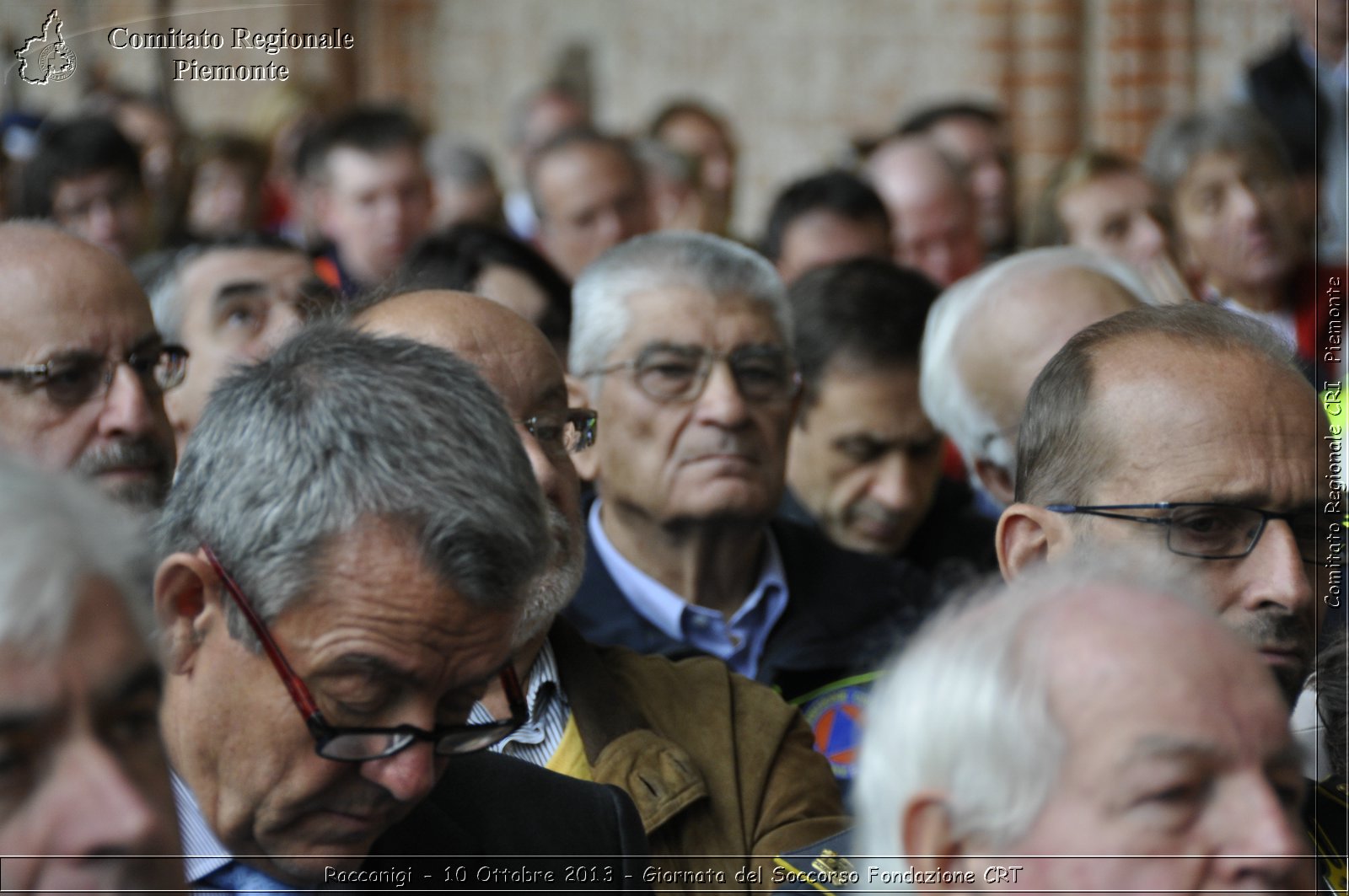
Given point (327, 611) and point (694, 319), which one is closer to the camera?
point (327, 611)

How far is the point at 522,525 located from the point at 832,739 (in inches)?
58.7

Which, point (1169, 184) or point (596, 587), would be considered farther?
point (1169, 184)

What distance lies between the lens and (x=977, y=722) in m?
1.69

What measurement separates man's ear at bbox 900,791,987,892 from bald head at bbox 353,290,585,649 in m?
1.19

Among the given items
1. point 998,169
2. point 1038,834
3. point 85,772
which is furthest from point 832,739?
point 998,169

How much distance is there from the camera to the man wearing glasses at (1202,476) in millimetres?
2471

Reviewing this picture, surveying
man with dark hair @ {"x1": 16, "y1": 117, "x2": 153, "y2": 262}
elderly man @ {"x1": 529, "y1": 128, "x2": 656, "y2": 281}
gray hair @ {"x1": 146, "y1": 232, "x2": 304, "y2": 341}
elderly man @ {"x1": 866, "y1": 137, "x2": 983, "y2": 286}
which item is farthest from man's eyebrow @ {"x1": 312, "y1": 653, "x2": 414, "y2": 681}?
elderly man @ {"x1": 866, "y1": 137, "x2": 983, "y2": 286}

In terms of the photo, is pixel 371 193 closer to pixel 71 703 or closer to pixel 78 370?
pixel 78 370

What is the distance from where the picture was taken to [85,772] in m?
1.46

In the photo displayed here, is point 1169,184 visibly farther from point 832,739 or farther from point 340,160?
point 832,739

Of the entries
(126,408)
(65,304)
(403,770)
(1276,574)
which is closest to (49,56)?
(65,304)

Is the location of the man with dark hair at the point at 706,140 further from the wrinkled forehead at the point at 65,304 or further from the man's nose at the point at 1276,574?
the man's nose at the point at 1276,574

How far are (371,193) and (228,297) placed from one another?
2262 millimetres

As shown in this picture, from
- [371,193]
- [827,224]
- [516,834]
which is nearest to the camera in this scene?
[516,834]
